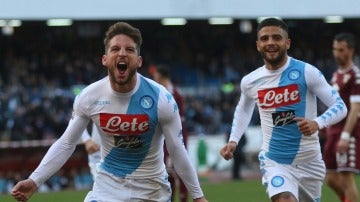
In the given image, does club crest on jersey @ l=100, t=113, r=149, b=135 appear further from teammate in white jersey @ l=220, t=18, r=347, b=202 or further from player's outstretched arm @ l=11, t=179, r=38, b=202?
teammate in white jersey @ l=220, t=18, r=347, b=202

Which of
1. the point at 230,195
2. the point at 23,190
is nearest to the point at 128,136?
the point at 23,190

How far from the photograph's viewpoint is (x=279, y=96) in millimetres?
8617

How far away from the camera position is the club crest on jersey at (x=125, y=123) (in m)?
7.11

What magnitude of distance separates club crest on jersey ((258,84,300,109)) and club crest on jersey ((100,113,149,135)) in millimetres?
1878

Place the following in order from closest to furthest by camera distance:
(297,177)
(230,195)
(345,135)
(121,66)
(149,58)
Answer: (121,66) < (297,177) < (345,135) < (230,195) < (149,58)

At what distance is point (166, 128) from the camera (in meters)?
7.11

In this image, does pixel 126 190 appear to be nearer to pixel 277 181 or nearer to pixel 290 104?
pixel 277 181

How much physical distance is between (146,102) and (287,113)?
6.27ft

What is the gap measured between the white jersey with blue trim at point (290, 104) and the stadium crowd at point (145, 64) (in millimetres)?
15336

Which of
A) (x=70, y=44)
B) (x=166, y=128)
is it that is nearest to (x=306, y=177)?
(x=166, y=128)

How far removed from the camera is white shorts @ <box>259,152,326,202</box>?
27.8 feet

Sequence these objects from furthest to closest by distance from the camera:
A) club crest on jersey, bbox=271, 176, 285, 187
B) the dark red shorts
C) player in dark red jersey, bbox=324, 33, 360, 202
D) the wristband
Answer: the dark red shorts, player in dark red jersey, bbox=324, 33, 360, 202, the wristband, club crest on jersey, bbox=271, 176, 285, 187

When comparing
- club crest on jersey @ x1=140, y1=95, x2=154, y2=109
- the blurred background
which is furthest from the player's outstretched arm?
the blurred background

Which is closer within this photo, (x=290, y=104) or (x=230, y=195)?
(x=290, y=104)
